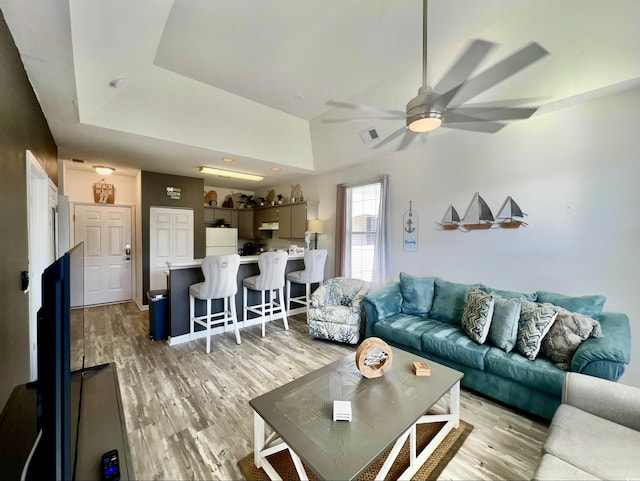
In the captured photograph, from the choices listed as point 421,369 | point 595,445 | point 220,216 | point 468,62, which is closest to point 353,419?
point 421,369

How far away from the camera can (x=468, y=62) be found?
6.73 ft

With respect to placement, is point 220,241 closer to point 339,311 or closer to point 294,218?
point 294,218

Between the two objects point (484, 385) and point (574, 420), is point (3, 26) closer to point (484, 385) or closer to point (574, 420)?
point (574, 420)

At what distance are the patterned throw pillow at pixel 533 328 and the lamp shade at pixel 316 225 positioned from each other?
3.40 meters

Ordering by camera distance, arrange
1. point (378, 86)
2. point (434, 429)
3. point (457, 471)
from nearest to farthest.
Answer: point (457, 471), point (434, 429), point (378, 86)

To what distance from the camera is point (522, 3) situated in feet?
6.75

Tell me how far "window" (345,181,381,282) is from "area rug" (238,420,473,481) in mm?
2549

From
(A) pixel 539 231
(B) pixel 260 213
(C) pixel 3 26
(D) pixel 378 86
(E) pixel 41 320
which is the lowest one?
(E) pixel 41 320

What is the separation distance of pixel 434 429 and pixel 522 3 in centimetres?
334

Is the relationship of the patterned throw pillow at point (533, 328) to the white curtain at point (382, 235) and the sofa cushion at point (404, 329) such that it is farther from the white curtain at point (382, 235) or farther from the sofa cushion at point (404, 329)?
the white curtain at point (382, 235)

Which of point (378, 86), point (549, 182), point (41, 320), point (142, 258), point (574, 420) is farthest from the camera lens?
point (142, 258)

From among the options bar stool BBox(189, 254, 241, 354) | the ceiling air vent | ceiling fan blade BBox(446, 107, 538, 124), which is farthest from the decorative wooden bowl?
the ceiling air vent

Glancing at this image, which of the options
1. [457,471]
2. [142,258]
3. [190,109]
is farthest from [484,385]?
[142,258]

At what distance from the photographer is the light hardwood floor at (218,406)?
1.69m
